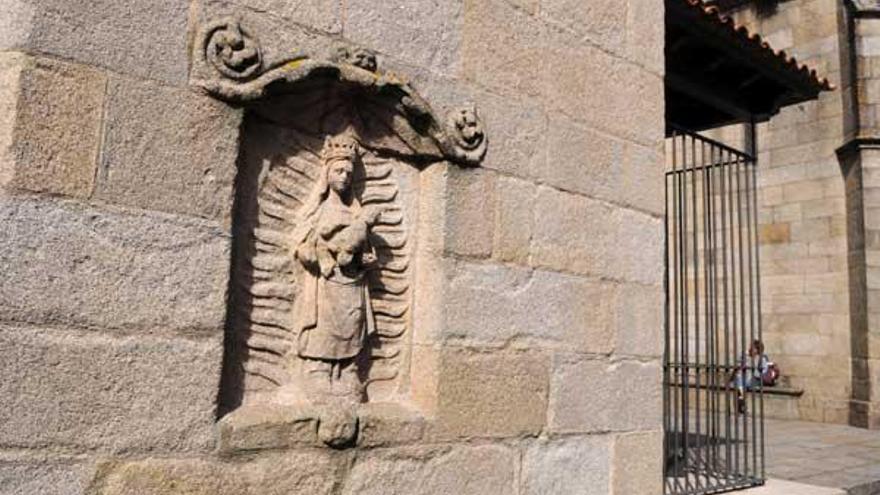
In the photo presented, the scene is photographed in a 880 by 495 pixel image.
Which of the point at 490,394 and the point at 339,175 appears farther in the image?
the point at 490,394

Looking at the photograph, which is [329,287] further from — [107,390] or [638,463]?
[638,463]

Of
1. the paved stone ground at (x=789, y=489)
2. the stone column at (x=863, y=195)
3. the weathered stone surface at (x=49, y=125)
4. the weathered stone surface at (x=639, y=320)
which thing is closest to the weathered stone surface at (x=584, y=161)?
the weathered stone surface at (x=639, y=320)

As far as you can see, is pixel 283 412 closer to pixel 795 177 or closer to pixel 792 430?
Result: pixel 792 430

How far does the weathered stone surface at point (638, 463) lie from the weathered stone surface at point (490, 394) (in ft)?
1.87

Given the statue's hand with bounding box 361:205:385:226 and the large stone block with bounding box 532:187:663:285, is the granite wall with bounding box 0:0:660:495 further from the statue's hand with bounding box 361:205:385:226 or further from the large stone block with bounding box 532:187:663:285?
the statue's hand with bounding box 361:205:385:226

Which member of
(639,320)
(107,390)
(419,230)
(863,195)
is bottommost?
(107,390)

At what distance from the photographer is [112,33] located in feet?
6.51

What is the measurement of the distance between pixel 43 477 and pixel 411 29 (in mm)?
1820

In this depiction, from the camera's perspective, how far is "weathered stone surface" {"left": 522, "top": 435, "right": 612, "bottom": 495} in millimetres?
2945

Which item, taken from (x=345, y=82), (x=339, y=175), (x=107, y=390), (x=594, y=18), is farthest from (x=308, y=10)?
(x=594, y=18)

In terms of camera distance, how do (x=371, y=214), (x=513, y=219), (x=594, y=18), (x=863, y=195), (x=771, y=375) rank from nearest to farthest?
(x=371, y=214) < (x=513, y=219) < (x=594, y=18) < (x=863, y=195) < (x=771, y=375)

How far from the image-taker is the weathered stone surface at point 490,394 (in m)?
2.64

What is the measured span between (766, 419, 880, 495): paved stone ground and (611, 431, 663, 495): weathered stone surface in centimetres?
274

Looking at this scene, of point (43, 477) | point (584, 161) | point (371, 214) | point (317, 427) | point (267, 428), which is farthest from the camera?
point (584, 161)
